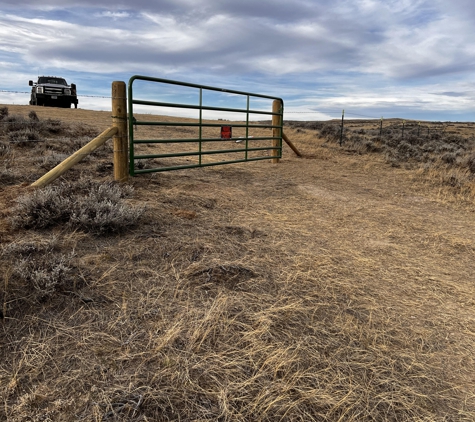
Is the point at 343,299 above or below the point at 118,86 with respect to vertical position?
below

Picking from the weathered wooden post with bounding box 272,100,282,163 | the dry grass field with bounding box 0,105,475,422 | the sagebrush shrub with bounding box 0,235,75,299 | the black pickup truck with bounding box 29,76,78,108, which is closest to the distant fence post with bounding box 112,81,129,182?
the dry grass field with bounding box 0,105,475,422

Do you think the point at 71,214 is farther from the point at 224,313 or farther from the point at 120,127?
→ the point at 120,127

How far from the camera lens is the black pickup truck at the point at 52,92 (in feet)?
73.5

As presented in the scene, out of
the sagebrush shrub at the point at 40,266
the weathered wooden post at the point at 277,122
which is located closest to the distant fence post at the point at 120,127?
the sagebrush shrub at the point at 40,266

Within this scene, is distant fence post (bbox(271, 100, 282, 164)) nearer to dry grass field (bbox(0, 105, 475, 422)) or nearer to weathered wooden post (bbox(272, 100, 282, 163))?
weathered wooden post (bbox(272, 100, 282, 163))

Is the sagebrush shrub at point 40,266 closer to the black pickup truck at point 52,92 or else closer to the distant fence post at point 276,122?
the distant fence post at point 276,122

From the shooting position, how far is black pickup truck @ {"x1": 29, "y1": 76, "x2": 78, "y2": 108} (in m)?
22.4

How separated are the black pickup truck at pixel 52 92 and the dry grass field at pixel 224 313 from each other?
20.8 m

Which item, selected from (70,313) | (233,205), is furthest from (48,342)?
(233,205)

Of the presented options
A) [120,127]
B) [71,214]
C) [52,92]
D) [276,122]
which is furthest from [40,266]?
[52,92]

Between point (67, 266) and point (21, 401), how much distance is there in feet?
3.79

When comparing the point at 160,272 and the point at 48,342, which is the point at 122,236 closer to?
the point at 160,272

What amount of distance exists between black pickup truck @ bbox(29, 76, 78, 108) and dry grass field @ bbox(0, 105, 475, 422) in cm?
2084

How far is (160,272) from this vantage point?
2861 mm
